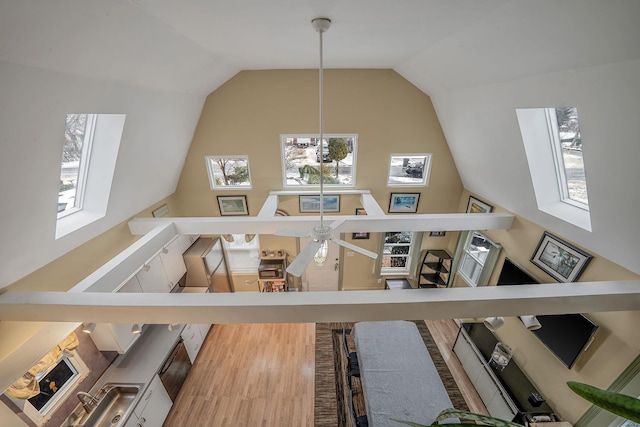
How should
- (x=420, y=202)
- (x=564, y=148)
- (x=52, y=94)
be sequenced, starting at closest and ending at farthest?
(x=52, y=94)
(x=564, y=148)
(x=420, y=202)

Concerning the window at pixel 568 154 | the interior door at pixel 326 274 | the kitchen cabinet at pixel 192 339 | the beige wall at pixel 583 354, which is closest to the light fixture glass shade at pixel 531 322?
the beige wall at pixel 583 354

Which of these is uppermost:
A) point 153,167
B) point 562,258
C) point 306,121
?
point 306,121

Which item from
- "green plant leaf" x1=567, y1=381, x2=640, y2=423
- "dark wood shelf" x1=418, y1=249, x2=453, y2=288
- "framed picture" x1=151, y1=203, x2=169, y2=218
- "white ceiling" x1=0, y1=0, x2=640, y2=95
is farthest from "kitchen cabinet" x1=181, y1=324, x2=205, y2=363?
"green plant leaf" x1=567, y1=381, x2=640, y2=423

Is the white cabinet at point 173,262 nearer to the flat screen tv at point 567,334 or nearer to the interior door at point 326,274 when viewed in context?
the interior door at point 326,274

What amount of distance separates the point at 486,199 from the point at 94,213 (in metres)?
5.38

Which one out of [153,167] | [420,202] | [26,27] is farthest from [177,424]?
[420,202]

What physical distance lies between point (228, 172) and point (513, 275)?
4.71m

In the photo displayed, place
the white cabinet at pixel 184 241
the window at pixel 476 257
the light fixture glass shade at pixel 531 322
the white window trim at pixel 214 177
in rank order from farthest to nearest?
the white window trim at pixel 214 177 → the white cabinet at pixel 184 241 → the window at pixel 476 257 → the light fixture glass shade at pixel 531 322

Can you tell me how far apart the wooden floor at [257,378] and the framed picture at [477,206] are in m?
2.22

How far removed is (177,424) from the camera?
3.46m

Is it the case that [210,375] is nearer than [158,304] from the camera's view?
No

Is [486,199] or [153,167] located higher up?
[153,167]

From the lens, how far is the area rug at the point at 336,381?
3553 millimetres

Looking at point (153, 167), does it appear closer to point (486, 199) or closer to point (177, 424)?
point (177, 424)
